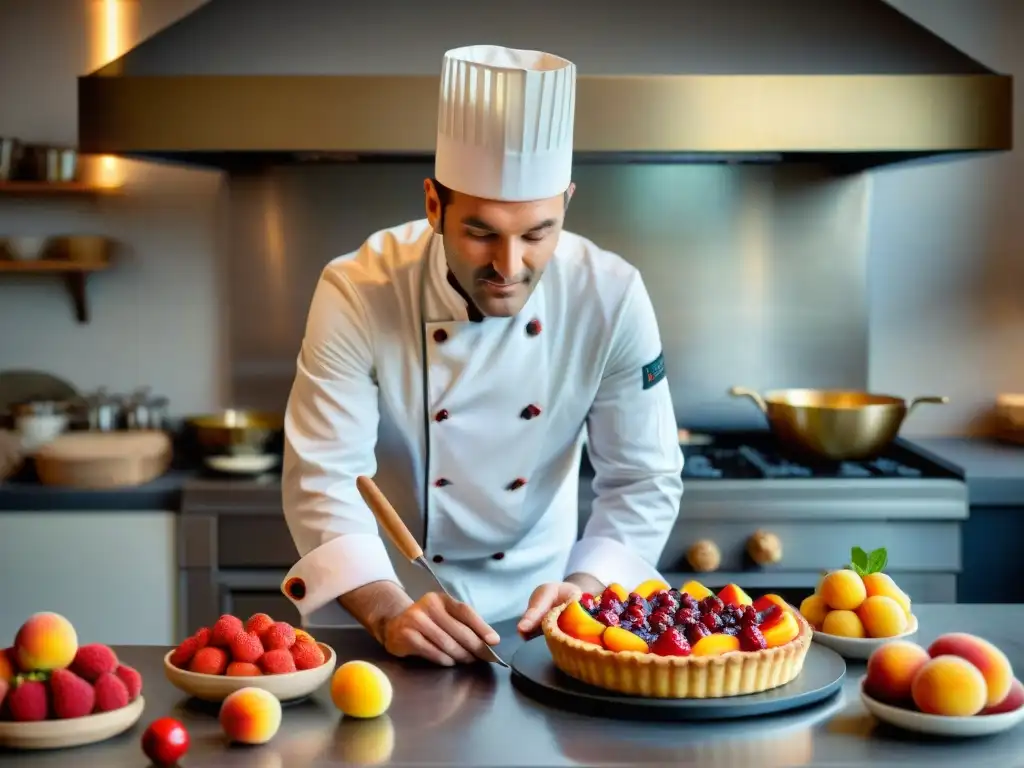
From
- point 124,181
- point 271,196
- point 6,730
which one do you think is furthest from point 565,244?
point 124,181

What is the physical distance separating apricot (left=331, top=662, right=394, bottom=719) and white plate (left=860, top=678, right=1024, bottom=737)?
522 mm

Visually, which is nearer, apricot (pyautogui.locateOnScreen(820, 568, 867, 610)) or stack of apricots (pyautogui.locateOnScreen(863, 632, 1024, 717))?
stack of apricots (pyautogui.locateOnScreen(863, 632, 1024, 717))

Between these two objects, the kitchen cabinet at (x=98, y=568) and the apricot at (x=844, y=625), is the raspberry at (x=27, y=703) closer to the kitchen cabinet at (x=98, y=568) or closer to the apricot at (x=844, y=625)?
the apricot at (x=844, y=625)

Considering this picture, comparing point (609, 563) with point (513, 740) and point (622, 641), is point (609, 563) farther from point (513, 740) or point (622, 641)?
point (513, 740)

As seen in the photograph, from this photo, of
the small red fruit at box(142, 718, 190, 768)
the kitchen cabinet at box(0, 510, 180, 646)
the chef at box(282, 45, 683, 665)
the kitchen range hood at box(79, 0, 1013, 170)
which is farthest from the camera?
the kitchen cabinet at box(0, 510, 180, 646)

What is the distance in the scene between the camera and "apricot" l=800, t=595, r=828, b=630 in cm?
171

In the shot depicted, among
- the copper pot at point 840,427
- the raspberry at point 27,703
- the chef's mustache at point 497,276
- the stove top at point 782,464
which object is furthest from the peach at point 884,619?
the copper pot at point 840,427

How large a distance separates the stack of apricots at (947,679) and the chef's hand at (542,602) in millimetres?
407

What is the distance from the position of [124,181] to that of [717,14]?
5.21 feet

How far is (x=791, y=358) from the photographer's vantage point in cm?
366

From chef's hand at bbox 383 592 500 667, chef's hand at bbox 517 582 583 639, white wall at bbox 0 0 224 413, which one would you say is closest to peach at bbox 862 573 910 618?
chef's hand at bbox 517 582 583 639

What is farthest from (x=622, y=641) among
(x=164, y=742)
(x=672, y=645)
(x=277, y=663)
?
(x=164, y=742)

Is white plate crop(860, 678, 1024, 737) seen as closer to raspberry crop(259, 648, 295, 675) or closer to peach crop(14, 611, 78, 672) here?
raspberry crop(259, 648, 295, 675)

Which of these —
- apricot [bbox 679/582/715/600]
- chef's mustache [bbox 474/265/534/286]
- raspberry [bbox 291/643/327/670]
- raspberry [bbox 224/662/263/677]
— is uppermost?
chef's mustache [bbox 474/265/534/286]
